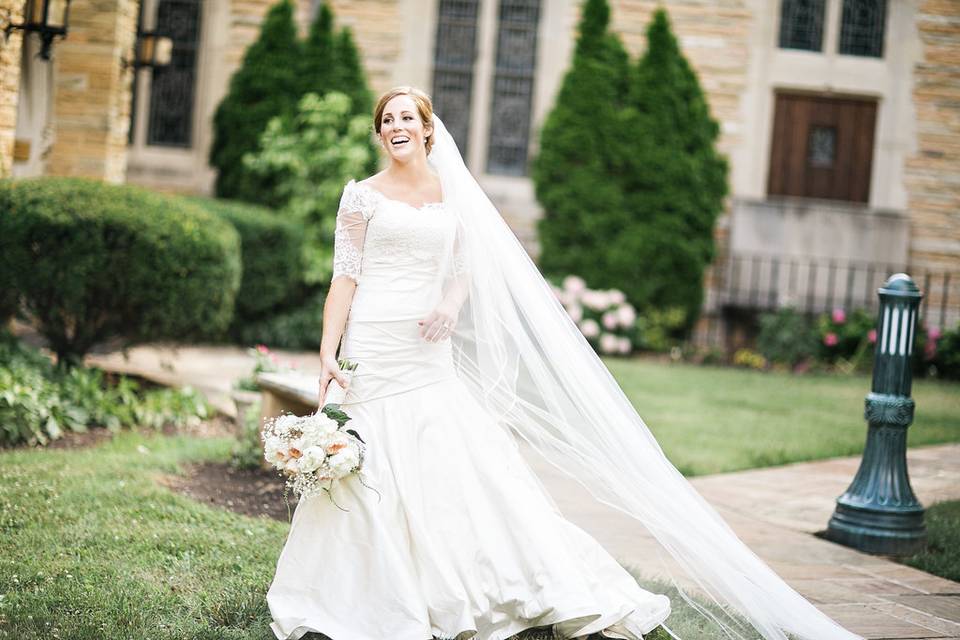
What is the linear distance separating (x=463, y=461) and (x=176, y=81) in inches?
447

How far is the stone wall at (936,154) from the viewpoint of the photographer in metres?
14.0

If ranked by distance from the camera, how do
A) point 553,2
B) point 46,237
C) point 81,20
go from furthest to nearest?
1. point 553,2
2. point 81,20
3. point 46,237

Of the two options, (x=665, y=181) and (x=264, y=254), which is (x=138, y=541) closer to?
(x=264, y=254)

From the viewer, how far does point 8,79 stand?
25.4ft

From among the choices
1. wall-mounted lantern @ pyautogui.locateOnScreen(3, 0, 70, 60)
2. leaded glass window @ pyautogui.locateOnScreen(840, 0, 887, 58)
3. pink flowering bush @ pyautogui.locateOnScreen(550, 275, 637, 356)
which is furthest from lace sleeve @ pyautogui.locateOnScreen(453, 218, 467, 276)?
leaded glass window @ pyautogui.locateOnScreen(840, 0, 887, 58)

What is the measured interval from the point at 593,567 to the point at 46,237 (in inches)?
189

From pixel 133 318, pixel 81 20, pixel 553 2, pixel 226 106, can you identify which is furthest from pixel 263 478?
pixel 553 2

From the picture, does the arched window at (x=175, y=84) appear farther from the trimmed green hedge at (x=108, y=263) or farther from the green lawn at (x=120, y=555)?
the green lawn at (x=120, y=555)

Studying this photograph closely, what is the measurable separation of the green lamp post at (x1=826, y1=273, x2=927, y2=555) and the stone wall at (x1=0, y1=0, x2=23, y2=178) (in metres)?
5.77

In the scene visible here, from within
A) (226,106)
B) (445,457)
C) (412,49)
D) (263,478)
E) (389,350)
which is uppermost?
(412,49)

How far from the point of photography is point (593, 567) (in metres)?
4.13

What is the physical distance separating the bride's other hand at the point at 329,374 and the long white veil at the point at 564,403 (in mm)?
554

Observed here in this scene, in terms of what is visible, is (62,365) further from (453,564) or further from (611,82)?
(611,82)

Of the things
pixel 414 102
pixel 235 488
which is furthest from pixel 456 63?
pixel 414 102
